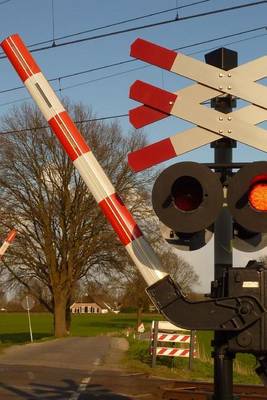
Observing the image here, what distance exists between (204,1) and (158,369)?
9.78 metres

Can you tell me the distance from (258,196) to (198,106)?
0.58 metres

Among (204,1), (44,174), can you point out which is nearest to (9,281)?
(44,174)

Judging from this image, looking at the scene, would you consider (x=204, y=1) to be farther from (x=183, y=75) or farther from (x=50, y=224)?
(x=50, y=224)

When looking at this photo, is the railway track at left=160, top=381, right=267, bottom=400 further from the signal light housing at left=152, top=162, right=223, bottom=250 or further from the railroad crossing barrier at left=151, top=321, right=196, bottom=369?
the signal light housing at left=152, top=162, right=223, bottom=250

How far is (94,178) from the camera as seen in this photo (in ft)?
12.5

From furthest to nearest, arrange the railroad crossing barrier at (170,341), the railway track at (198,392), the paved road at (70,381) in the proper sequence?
the railroad crossing barrier at (170,341), the paved road at (70,381), the railway track at (198,392)

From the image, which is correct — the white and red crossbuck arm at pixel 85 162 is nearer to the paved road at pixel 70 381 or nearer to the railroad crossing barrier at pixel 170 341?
the paved road at pixel 70 381

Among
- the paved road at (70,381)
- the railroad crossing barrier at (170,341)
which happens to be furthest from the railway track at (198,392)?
the railroad crossing barrier at (170,341)

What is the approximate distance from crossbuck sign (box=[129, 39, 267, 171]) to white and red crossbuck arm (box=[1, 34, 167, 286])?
12.3 inches

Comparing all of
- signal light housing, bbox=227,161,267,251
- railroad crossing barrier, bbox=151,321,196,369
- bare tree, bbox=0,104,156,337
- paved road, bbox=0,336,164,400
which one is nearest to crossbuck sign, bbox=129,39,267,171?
signal light housing, bbox=227,161,267,251

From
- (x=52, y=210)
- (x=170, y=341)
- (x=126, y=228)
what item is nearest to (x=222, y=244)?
(x=126, y=228)

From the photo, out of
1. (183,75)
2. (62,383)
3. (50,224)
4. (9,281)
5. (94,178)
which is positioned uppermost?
(50,224)

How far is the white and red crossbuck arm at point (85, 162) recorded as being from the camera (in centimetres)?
363

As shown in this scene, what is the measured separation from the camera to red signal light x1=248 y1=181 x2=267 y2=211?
10.8 feet
